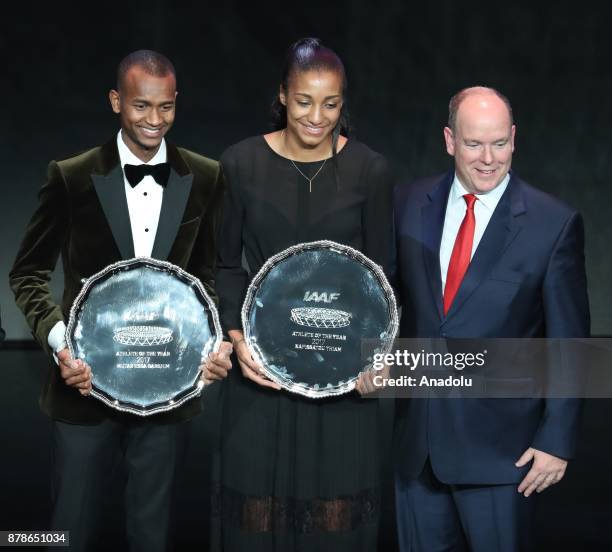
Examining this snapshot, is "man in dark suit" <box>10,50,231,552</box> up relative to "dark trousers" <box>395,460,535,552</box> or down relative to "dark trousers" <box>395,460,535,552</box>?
up

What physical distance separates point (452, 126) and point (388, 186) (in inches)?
10.9

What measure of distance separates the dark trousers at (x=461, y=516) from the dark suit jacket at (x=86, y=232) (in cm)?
72

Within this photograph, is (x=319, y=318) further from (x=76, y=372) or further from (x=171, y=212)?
(x=76, y=372)

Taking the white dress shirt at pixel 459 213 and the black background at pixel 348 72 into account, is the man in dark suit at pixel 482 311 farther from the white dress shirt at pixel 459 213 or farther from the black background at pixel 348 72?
the black background at pixel 348 72

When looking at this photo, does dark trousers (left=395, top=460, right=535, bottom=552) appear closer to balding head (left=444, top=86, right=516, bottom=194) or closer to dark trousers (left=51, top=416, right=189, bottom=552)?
dark trousers (left=51, top=416, right=189, bottom=552)

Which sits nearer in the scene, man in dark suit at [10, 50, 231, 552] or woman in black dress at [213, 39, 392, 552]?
man in dark suit at [10, 50, 231, 552]

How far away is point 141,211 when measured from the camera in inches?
134

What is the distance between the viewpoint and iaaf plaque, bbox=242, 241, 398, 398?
346cm

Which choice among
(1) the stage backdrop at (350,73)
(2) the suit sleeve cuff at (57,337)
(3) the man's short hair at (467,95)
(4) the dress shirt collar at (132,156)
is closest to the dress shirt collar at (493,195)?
(3) the man's short hair at (467,95)

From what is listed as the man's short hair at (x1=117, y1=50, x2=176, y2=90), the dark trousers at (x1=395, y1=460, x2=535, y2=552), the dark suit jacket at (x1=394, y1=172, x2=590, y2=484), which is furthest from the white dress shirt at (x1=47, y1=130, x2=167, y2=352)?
the dark trousers at (x1=395, y1=460, x2=535, y2=552)

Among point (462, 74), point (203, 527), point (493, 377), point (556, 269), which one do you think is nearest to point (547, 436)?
point (493, 377)

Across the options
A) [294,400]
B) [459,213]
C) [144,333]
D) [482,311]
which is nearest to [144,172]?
[144,333]

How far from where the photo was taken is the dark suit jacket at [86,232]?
3.38 metres

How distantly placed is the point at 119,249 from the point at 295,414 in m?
0.72
